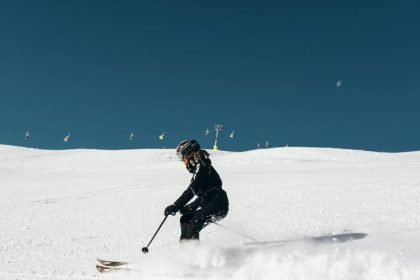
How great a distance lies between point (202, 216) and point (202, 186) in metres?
0.44

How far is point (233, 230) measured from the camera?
9062 mm

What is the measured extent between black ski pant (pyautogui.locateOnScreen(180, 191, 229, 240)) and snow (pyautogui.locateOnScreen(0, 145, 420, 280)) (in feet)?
0.61

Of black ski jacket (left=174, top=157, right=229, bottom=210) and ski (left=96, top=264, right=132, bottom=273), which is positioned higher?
black ski jacket (left=174, top=157, right=229, bottom=210)

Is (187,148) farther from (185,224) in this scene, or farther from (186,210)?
(185,224)

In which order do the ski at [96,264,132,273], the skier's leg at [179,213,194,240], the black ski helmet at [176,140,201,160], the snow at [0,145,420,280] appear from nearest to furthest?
the snow at [0,145,420,280] → the ski at [96,264,132,273] → the skier's leg at [179,213,194,240] → the black ski helmet at [176,140,201,160]

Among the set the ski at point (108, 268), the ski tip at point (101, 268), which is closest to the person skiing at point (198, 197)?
A: the ski at point (108, 268)

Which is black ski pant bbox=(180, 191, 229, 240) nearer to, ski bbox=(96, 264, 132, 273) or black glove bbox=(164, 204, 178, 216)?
black glove bbox=(164, 204, 178, 216)

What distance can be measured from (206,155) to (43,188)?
44.1 feet

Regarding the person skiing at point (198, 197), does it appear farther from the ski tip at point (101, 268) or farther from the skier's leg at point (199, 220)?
the ski tip at point (101, 268)

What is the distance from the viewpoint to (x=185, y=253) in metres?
6.71

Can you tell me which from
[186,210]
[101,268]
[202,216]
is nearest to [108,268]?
[101,268]

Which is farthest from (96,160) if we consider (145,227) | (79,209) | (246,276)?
(246,276)

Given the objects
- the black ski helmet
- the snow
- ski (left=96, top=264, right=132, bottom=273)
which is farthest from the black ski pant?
ski (left=96, top=264, right=132, bottom=273)

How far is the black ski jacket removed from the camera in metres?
6.79
